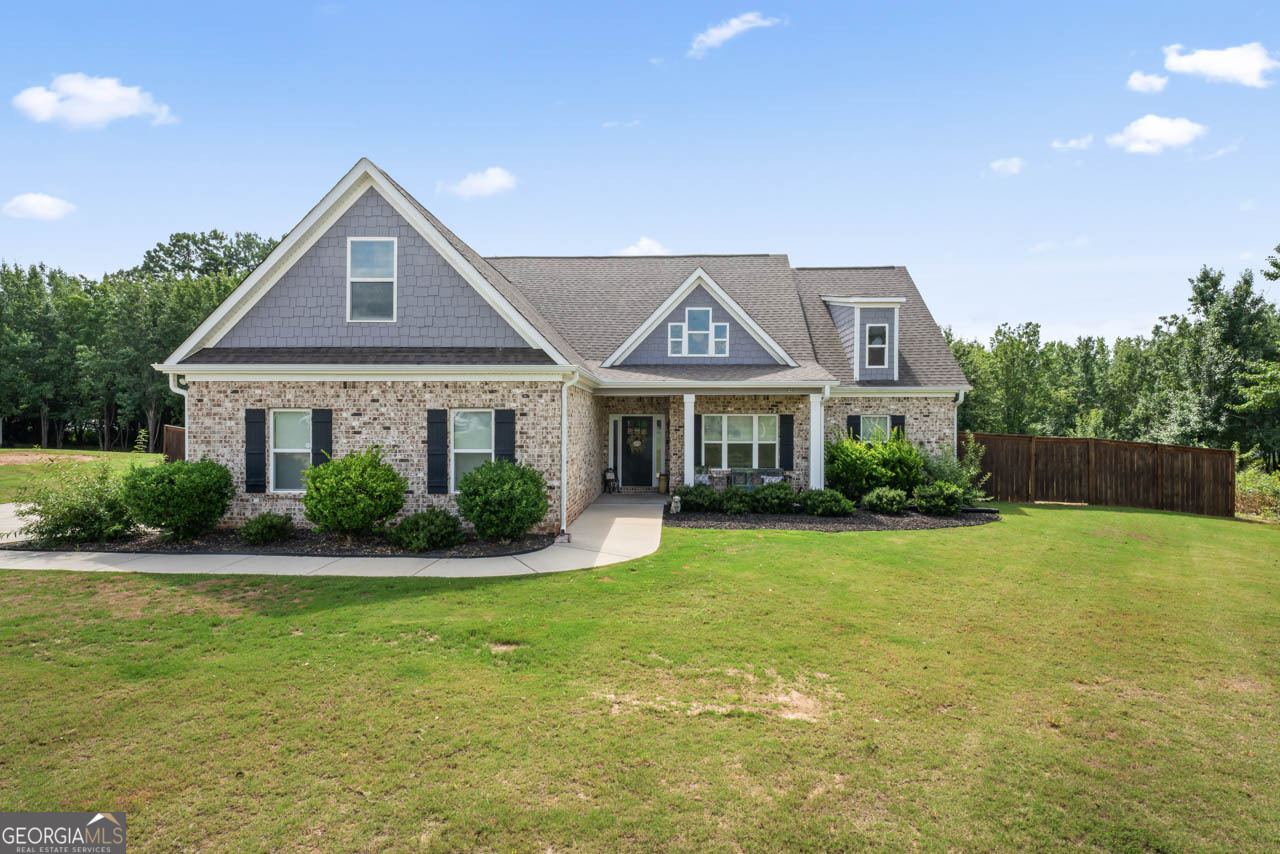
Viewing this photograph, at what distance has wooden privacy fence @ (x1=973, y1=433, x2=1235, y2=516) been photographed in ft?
58.6

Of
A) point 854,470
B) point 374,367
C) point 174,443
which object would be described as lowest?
point 854,470

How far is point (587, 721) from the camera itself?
478 cm

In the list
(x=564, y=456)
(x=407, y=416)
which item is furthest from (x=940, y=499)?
(x=407, y=416)

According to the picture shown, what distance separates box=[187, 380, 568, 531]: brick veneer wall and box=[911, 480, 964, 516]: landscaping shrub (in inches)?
362

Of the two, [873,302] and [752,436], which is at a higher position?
[873,302]

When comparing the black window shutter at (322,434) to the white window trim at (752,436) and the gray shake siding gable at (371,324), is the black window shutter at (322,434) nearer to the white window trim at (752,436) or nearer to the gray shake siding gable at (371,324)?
the gray shake siding gable at (371,324)

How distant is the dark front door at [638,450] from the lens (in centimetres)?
1855

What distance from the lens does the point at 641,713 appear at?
4.93m

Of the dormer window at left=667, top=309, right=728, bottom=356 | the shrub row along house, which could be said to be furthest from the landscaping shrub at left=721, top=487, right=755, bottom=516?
the dormer window at left=667, top=309, right=728, bottom=356

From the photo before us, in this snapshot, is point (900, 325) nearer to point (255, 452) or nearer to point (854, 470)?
point (854, 470)

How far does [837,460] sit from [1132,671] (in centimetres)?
1055

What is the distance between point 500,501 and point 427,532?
1373 mm

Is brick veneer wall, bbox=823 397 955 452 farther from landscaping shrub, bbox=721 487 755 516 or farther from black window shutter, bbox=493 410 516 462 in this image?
black window shutter, bbox=493 410 516 462

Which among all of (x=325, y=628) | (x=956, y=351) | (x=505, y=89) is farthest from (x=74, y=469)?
(x=956, y=351)
